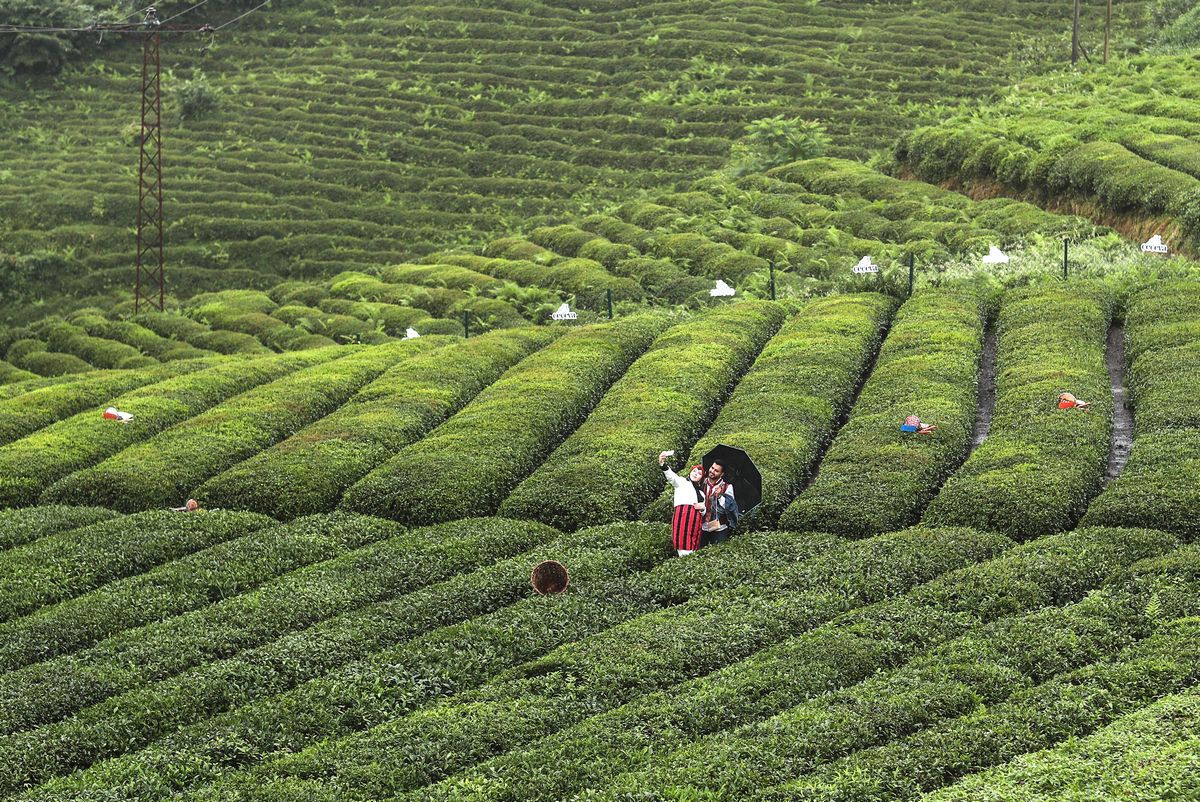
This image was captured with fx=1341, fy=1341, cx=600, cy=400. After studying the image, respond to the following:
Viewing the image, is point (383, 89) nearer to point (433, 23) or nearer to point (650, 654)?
point (433, 23)

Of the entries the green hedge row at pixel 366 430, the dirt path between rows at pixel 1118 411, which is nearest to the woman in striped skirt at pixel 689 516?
the dirt path between rows at pixel 1118 411

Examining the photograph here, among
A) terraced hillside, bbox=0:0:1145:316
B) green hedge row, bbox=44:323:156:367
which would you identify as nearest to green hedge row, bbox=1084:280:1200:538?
terraced hillside, bbox=0:0:1145:316

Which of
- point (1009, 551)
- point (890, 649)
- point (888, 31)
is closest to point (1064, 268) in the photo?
point (1009, 551)

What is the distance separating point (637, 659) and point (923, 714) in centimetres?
413

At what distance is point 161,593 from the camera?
2156cm

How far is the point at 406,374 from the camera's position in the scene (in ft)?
109

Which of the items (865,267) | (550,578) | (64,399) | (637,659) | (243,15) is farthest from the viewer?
(243,15)

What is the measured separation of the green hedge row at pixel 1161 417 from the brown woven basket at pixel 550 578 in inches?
332

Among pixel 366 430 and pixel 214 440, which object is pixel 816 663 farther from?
pixel 214 440

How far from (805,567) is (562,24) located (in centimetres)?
6091

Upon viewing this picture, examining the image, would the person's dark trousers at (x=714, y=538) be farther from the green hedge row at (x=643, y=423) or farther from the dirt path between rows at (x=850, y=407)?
the dirt path between rows at (x=850, y=407)

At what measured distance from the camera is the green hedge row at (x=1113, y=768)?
12695 millimetres

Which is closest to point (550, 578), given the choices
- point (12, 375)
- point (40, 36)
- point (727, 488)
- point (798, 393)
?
point (727, 488)

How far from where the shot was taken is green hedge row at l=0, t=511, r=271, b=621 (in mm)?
21938
